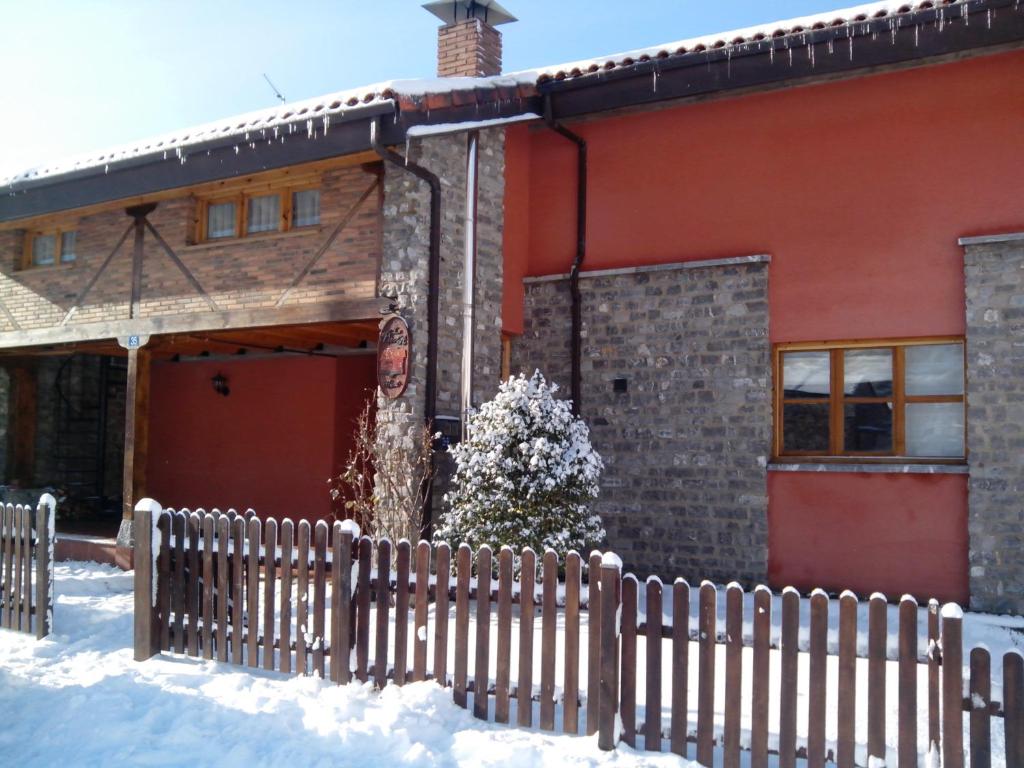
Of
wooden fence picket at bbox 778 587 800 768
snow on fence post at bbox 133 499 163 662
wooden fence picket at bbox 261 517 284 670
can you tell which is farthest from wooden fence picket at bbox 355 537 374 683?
wooden fence picket at bbox 778 587 800 768

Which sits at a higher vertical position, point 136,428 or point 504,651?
point 136,428

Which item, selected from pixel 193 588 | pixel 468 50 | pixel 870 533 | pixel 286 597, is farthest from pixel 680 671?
pixel 468 50

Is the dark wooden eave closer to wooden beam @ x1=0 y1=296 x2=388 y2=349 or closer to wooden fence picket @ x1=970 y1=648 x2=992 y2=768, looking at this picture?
wooden beam @ x1=0 y1=296 x2=388 y2=349

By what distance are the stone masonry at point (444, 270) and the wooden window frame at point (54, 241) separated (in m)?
5.64

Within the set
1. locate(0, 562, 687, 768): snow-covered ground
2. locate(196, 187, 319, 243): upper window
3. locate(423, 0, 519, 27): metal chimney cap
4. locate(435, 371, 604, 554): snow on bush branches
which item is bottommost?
locate(0, 562, 687, 768): snow-covered ground

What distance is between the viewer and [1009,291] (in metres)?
8.62

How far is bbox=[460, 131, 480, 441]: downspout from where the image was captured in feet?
Answer: 32.7

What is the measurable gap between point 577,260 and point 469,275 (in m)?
1.49

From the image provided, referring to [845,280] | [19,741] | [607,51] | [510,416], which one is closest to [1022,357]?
[845,280]

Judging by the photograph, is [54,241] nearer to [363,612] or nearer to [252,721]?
[363,612]

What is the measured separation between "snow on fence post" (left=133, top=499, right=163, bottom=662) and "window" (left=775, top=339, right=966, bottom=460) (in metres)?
6.29

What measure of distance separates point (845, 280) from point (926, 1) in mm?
2677

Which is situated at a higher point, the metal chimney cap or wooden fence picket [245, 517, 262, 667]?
the metal chimney cap

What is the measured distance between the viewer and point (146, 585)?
6.51 metres
